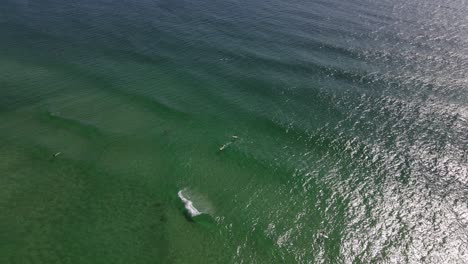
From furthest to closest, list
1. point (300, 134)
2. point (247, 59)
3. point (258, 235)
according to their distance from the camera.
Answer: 1. point (247, 59)
2. point (300, 134)
3. point (258, 235)

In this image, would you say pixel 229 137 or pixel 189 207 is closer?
pixel 189 207

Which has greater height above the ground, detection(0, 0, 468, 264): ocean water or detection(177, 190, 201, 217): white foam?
detection(0, 0, 468, 264): ocean water

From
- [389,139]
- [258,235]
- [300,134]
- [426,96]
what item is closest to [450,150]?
[389,139]

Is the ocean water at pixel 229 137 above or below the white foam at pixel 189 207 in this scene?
above

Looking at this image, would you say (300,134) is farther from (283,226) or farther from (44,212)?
(44,212)

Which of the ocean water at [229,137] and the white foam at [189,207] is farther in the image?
the white foam at [189,207]

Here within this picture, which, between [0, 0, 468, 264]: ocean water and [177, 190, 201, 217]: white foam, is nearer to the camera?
[0, 0, 468, 264]: ocean water

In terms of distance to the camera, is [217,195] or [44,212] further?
[217,195]

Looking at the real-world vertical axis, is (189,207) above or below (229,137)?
below
